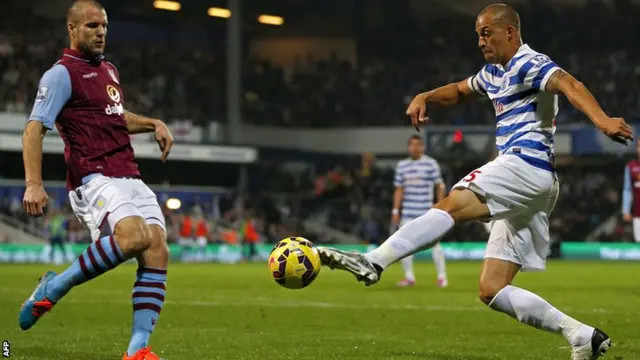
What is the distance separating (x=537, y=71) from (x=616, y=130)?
31.3 inches

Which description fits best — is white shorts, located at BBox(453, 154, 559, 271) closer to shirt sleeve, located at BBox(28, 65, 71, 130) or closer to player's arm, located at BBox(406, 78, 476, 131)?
player's arm, located at BBox(406, 78, 476, 131)

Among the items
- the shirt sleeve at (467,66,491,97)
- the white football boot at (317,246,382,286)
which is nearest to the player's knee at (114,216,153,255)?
the white football boot at (317,246,382,286)

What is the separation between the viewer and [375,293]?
15.4 metres

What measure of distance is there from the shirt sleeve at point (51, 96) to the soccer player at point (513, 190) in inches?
85.1

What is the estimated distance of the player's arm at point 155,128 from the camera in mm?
7426

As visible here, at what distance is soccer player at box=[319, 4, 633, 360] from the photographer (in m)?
6.47

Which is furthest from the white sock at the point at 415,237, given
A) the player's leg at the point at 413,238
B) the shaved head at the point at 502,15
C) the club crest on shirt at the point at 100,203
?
the club crest on shirt at the point at 100,203

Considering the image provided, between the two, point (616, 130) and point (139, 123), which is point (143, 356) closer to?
point (139, 123)

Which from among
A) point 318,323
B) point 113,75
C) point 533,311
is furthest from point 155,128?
point 318,323

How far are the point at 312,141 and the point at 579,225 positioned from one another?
36.9ft

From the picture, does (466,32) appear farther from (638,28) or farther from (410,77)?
(638,28)

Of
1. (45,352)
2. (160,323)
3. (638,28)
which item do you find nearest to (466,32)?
(638,28)

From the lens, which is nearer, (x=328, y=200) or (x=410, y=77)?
(x=328, y=200)

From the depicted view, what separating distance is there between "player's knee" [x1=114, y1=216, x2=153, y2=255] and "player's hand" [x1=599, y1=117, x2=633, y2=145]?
2.75 metres
